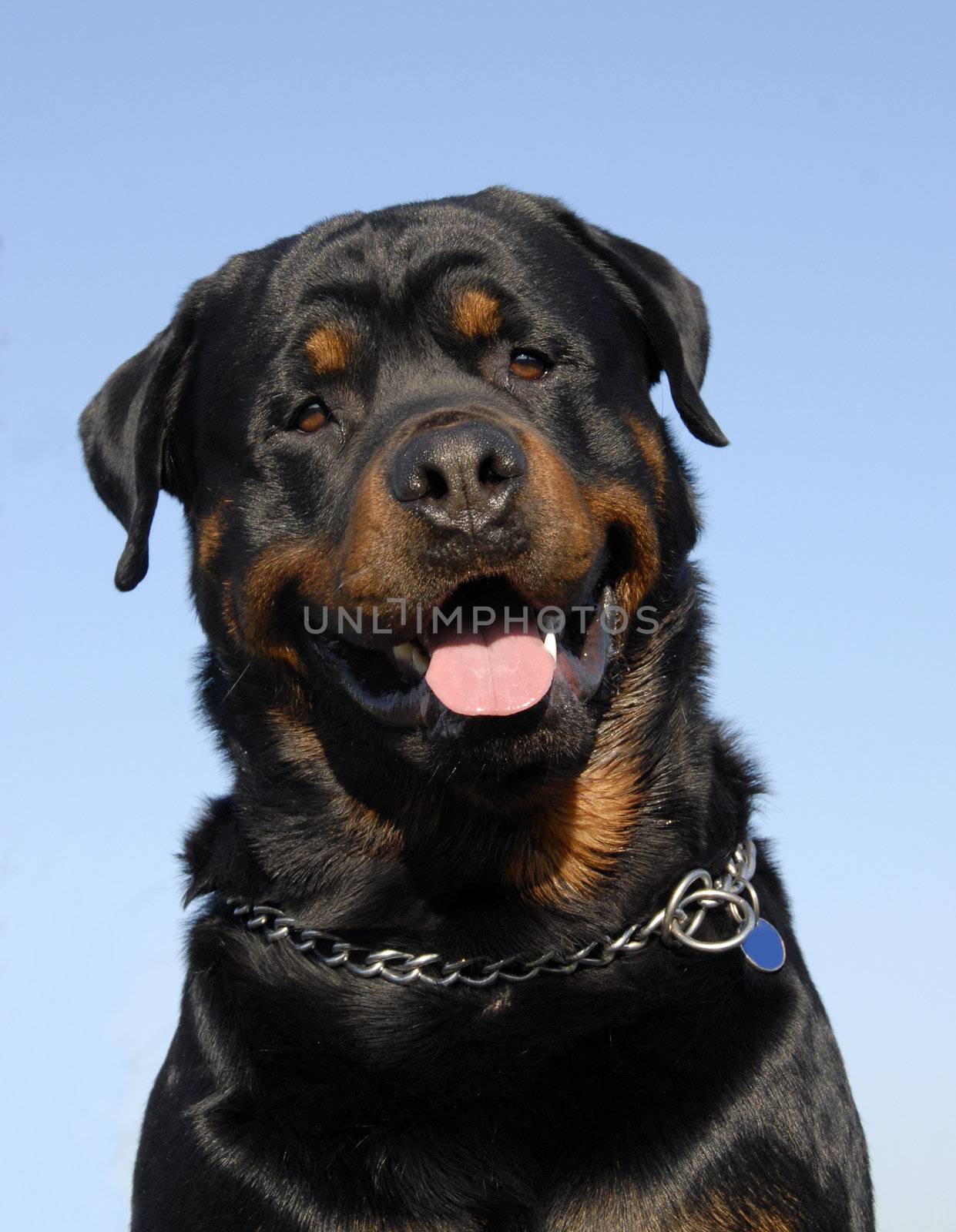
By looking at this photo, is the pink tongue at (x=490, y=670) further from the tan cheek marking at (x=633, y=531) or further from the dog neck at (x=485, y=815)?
→ the tan cheek marking at (x=633, y=531)

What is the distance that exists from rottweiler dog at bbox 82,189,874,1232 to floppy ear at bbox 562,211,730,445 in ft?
0.04

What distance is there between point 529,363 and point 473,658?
2.60 feet

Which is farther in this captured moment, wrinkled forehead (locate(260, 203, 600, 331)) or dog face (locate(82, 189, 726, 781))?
wrinkled forehead (locate(260, 203, 600, 331))

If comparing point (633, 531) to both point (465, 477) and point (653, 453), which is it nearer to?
point (653, 453)

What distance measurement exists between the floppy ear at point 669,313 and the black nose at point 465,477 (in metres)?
0.90

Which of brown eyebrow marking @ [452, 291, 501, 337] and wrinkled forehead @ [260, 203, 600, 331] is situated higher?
wrinkled forehead @ [260, 203, 600, 331]

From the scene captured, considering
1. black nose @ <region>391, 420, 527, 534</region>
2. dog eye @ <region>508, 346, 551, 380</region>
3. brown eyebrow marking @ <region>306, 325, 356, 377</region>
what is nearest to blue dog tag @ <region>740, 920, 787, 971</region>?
black nose @ <region>391, 420, 527, 534</region>

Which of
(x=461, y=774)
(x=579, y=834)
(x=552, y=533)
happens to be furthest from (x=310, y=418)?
(x=579, y=834)

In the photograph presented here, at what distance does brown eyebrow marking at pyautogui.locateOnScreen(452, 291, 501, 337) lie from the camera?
10.5ft

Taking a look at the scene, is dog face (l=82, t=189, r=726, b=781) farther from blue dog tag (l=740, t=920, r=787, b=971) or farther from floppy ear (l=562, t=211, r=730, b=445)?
blue dog tag (l=740, t=920, r=787, b=971)

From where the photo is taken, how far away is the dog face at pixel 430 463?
2.76m

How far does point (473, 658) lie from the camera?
2.83m

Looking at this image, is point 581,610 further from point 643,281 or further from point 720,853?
point 643,281

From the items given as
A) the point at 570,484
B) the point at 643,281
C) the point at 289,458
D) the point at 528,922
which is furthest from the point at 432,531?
the point at 643,281
